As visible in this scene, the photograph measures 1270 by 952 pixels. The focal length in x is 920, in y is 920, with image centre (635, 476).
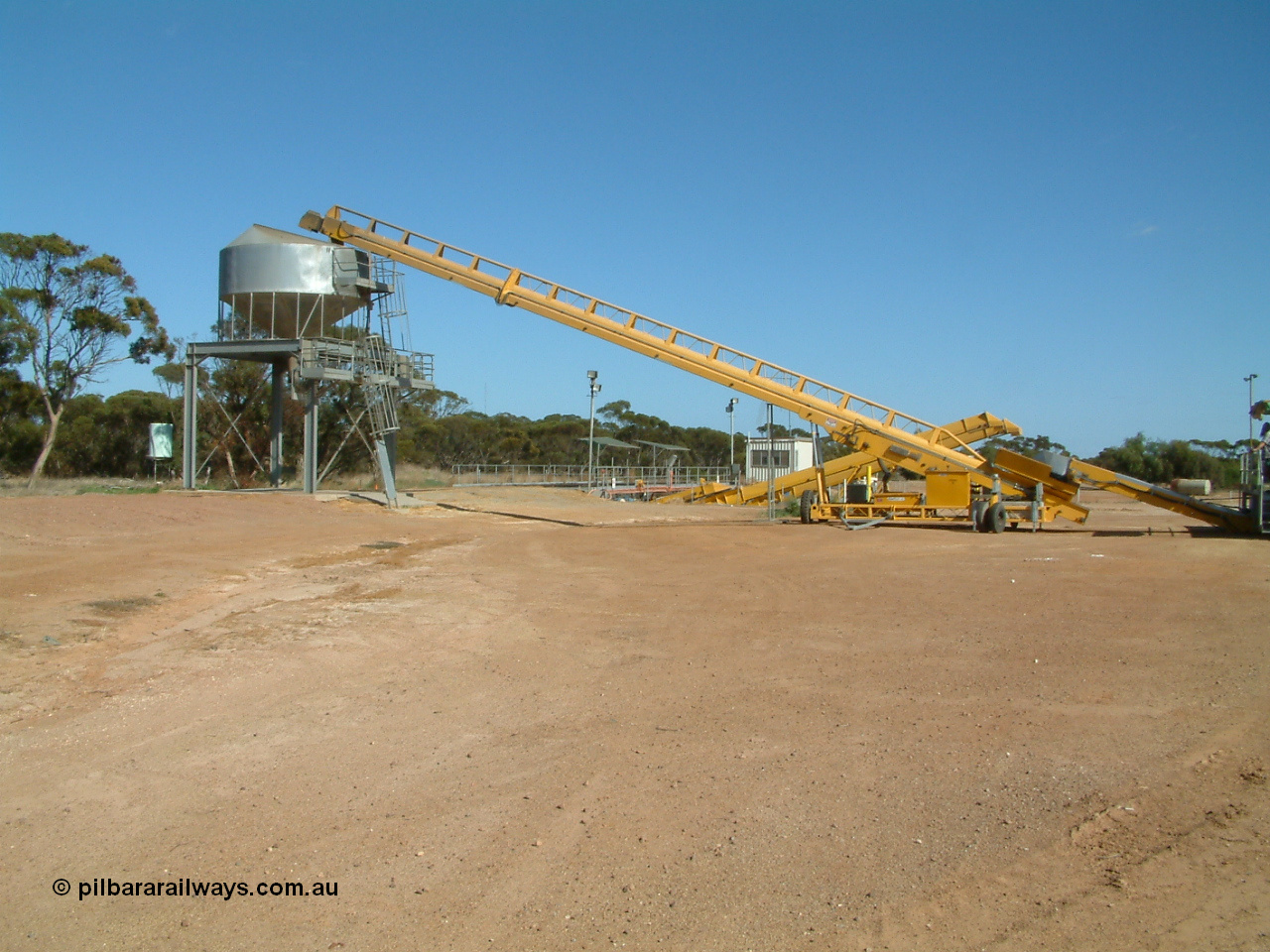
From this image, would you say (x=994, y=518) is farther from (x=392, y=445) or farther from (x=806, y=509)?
(x=392, y=445)

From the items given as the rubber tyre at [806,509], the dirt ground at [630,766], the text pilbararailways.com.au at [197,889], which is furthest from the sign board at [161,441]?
the text pilbararailways.com.au at [197,889]

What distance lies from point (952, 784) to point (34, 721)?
642 cm

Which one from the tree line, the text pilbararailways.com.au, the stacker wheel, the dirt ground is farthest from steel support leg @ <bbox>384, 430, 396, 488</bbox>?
the text pilbararailways.com.au

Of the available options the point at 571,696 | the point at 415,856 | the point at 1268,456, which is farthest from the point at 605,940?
the point at 1268,456

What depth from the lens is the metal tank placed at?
3053cm

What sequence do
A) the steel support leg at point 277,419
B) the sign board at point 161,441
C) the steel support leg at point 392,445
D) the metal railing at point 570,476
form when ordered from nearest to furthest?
the steel support leg at point 392,445 → the steel support leg at point 277,419 → the sign board at point 161,441 → the metal railing at point 570,476

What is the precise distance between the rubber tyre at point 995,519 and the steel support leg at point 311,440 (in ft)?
68.3

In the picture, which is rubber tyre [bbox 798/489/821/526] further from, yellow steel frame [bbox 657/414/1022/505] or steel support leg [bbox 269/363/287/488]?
steel support leg [bbox 269/363/287/488]

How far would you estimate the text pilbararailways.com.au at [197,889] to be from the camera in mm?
4391

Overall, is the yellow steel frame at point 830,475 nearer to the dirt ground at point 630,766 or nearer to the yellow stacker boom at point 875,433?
the yellow stacker boom at point 875,433

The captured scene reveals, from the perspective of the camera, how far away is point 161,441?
36.9 meters

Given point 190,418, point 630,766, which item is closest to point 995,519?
point 630,766

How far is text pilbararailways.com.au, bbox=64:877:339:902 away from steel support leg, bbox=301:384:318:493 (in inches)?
1070

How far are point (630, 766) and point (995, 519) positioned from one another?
20024mm
